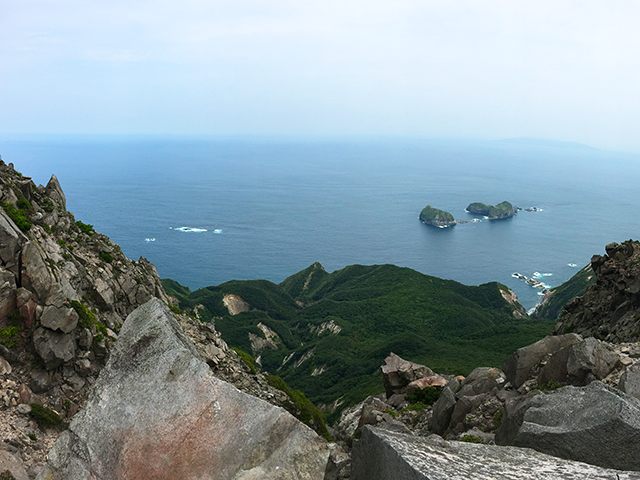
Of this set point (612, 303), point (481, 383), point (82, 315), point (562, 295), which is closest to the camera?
point (481, 383)

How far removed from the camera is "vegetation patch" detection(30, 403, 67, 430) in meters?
17.7

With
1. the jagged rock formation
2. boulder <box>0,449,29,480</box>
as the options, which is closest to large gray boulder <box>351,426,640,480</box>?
boulder <box>0,449,29,480</box>

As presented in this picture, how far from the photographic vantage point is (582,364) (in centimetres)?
1593

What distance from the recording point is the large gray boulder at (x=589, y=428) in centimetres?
968

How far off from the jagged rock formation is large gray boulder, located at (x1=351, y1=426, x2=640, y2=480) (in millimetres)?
17347

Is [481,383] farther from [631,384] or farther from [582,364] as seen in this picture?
[631,384]

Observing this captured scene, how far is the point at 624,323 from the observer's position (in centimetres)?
2512

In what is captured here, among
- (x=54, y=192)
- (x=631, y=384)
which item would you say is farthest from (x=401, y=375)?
(x=54, y=192)

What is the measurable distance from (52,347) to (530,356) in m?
21.4

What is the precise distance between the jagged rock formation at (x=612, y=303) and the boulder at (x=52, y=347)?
27.8 m

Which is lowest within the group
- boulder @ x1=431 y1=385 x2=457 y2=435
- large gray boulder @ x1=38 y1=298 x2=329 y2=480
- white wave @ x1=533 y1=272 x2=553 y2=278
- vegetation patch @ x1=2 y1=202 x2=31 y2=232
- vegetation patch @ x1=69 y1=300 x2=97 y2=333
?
white wave @ x1=533 y1=272 x2=553 y2=278

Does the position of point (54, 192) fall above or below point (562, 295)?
above

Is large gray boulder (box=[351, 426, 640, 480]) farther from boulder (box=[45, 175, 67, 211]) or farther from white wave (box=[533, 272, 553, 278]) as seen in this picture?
white wave (box=[533, 272, 553, 278])

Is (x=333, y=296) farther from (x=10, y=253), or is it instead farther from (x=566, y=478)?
(x=566, y=478)
